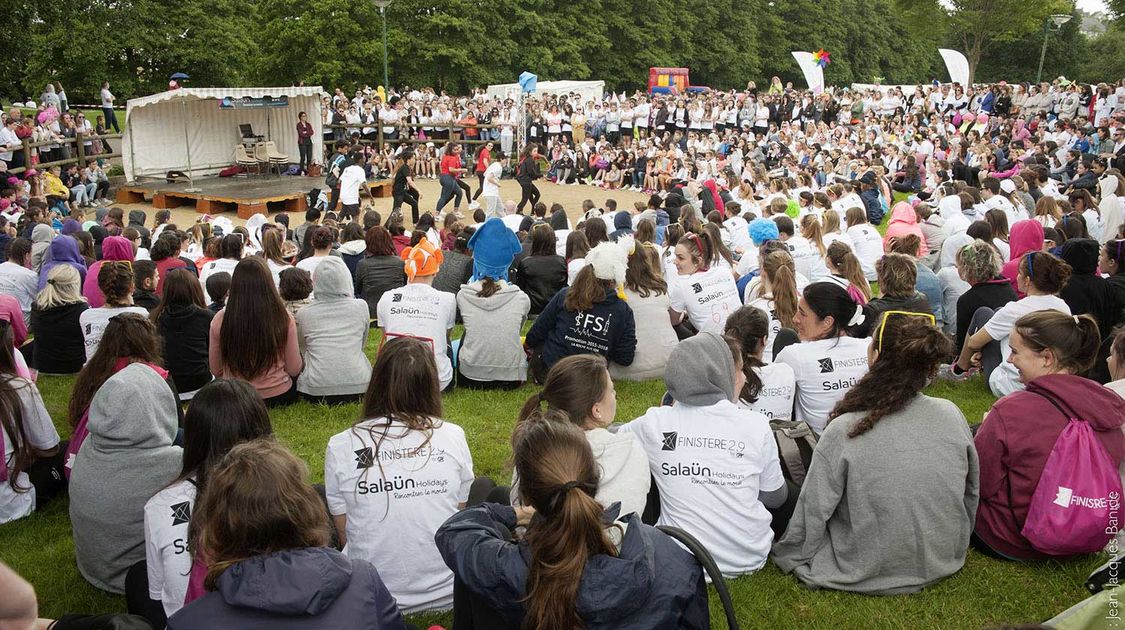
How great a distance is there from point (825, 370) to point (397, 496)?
106 inches

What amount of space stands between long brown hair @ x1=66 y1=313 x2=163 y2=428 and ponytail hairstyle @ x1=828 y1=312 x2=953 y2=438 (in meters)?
3.63

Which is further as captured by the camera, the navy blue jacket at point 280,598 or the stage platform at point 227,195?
the stage platform at point 227,195

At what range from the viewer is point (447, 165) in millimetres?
22719

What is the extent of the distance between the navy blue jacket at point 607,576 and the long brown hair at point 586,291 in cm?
376

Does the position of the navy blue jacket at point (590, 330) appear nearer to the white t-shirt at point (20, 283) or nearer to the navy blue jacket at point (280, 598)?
the navy blue jacket at point (280, 598)

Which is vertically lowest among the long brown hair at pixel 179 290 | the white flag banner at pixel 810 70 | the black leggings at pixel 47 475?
the black leggings at pixel 47 475

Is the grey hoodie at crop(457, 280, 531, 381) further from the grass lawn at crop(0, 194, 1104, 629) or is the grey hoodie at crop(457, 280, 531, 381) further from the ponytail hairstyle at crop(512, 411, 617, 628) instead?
the ponytail hairstyle at crop(512, 411, 617, 628)

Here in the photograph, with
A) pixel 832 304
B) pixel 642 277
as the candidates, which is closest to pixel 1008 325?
pixel 832 304

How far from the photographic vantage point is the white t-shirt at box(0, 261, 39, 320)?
8.56m

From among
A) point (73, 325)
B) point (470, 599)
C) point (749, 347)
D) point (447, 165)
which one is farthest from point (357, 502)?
point (447, 165)

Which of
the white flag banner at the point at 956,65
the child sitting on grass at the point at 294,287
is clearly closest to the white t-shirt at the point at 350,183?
the child sitting on grass at the point at 294,287

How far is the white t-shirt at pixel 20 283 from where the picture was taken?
8.56 m

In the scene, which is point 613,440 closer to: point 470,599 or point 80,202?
point 470,599

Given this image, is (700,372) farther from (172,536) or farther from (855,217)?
(855,217)
